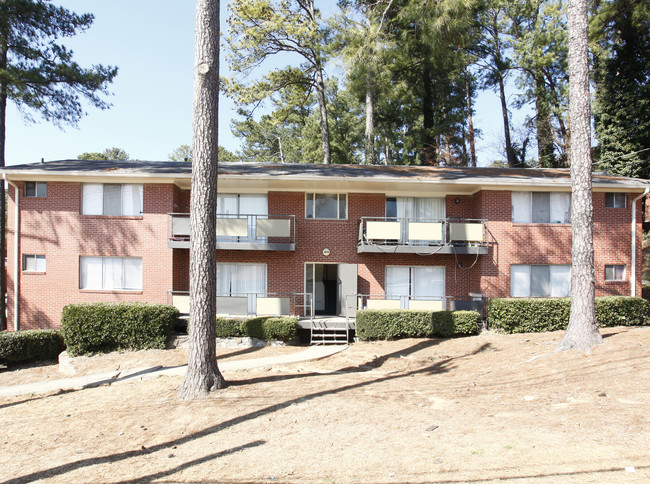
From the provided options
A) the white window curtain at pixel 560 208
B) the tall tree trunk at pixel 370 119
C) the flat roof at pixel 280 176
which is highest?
the tall tree trunk at pixel 370 119

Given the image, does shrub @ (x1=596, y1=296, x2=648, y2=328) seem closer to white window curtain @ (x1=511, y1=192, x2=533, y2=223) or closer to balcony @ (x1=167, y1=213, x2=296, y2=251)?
white window curtain @ (x1=511, y1=192, x2=533, y2=223)

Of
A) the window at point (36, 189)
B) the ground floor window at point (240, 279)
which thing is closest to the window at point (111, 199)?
the window at point (36, 189)

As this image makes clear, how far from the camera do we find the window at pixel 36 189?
55.1ft

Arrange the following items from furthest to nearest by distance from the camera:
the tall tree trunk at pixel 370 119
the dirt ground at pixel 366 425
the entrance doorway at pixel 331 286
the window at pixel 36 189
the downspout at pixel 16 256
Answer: the tall tree trunk at pixel 370 119, the entrance doorway at pixel 331 286, the window at pixel 36 189, the downspout at pixel 16 256, the dirt ground at pixel 366 425

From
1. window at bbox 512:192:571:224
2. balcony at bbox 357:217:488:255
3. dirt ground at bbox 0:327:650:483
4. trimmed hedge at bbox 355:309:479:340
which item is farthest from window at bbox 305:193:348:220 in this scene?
dirt ground at bbox 0:327:650:483

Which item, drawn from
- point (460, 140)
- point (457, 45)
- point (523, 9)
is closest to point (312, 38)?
point (457, 45)

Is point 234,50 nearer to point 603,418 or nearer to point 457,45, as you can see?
point 457,45

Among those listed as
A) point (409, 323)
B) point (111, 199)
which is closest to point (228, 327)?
point (409, 323)

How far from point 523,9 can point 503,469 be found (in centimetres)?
3801

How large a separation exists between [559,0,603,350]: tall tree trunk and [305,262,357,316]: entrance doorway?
7.65 m

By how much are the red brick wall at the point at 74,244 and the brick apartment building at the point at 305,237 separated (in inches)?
1.4

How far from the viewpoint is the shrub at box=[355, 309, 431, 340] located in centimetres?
1541

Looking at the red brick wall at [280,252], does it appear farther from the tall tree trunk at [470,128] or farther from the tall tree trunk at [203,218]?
the tall tree trunk at [470,128]

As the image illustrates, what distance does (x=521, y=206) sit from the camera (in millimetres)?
17172
